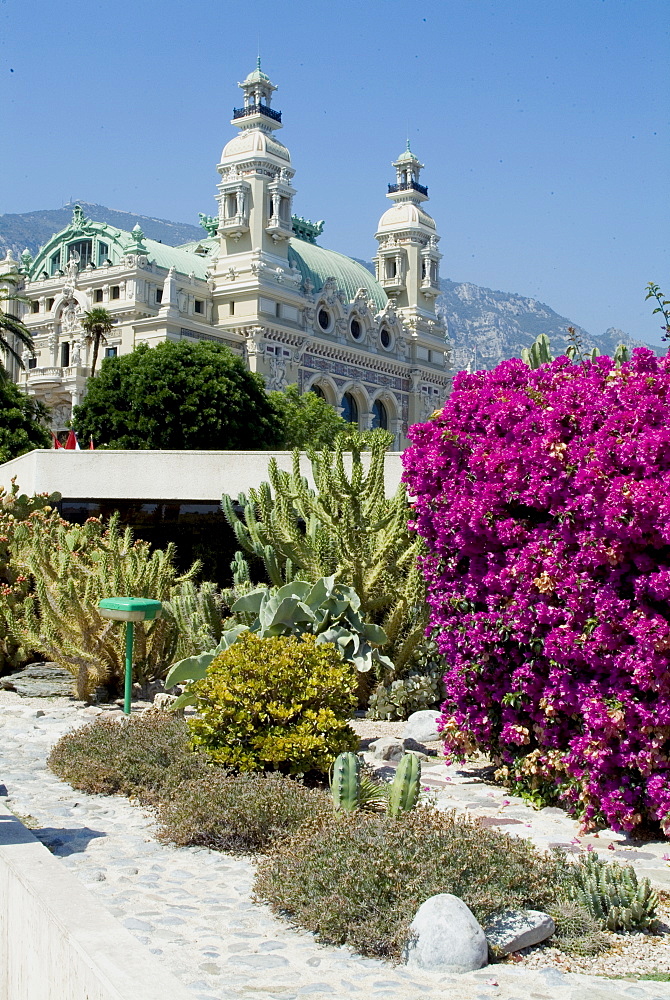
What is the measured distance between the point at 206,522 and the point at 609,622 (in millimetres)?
10645

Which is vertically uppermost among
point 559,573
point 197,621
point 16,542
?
point 16,542

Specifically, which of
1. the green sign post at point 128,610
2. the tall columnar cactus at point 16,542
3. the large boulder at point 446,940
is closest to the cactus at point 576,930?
the large boulder at point 446,940

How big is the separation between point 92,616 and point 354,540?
→ 10.8ft

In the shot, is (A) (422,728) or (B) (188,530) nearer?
(A) (422,728)

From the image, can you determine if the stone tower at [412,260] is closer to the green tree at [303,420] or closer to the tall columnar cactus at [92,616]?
the green tree at [303,420]

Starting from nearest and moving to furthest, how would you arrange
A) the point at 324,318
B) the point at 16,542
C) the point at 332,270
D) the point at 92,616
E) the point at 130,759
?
the point at 130,759 → the point at 92,616 → the point at 16,542 → the point at 324,318 → the point at 332,270

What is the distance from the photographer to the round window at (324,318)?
82.6 metres

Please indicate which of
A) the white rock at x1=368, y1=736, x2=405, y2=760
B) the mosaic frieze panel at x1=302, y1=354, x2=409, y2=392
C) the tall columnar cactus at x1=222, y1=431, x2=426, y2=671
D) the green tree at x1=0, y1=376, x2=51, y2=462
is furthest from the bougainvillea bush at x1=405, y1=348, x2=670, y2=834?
the mosaic frieze panel at x1=302, y1=354, x2=409, y2=392

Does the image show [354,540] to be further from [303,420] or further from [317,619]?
[303,420]

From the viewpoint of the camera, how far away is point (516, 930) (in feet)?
17.0

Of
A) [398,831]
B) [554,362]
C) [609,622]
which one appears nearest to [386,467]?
[554,362]

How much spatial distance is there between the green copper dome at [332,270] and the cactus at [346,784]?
78158 millimetres

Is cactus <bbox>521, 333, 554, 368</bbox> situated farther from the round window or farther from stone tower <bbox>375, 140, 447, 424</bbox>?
stone tower <bbox>375, 140, 447, 424</bbox>

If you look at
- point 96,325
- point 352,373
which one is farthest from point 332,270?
point 96,325
